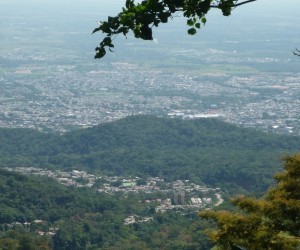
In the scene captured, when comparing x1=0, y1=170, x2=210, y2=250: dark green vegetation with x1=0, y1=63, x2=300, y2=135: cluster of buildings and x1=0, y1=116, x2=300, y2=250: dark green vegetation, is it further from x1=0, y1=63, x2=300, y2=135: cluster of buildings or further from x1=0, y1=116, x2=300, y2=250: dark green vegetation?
x1=0, y1=63, x2=300, y2=135: cluster of buildings

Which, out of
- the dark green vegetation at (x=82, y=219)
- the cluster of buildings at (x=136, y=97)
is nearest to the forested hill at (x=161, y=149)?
the cluster of buildings at (x=136, y=97)

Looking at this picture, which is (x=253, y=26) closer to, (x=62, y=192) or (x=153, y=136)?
(x=153, y=136)

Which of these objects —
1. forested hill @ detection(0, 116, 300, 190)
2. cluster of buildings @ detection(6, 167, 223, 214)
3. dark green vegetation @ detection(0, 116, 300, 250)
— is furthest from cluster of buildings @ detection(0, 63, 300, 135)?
cluster of buildings @ detection(6, 167, 223, 214)

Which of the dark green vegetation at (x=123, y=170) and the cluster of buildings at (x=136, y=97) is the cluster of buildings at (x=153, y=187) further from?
the cluster of buildings at (x=136, y=97)

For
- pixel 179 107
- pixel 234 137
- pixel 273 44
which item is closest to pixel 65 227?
pixel 234 137

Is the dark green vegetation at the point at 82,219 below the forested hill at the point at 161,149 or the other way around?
the other way around

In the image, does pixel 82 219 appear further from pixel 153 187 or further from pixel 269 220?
pixel 269 220

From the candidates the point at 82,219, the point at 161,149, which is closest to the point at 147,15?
the point at 82,219
